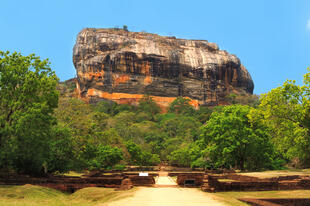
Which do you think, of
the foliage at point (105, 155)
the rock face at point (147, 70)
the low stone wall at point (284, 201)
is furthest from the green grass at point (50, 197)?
the rock face at point (147, 70)

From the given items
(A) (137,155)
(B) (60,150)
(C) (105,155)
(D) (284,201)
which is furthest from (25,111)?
(A) (137,155)

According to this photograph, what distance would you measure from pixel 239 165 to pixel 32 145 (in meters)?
17.3

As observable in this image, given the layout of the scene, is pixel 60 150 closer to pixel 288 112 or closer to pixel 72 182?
pixel 72 182

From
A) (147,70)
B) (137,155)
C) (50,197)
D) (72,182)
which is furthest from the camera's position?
(147,70)

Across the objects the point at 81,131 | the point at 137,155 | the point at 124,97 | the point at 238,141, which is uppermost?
the point at 124,97

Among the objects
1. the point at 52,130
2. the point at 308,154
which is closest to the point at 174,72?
the point at 308,154

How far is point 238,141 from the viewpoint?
72.4ft

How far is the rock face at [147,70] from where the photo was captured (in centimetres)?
7831

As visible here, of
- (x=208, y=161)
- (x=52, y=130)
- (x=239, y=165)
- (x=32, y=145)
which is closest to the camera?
(x=32, y=145)

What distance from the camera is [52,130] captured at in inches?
654

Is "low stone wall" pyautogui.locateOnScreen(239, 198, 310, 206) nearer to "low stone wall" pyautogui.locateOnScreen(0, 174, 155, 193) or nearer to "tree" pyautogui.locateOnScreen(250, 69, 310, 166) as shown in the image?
"low stone wall" pyautogui.locateOnScreen(0, 174, 155, 193)

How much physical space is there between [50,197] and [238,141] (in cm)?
1517

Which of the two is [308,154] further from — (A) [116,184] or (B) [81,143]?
(B) [81,143]

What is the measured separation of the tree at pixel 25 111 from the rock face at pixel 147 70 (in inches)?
2469
